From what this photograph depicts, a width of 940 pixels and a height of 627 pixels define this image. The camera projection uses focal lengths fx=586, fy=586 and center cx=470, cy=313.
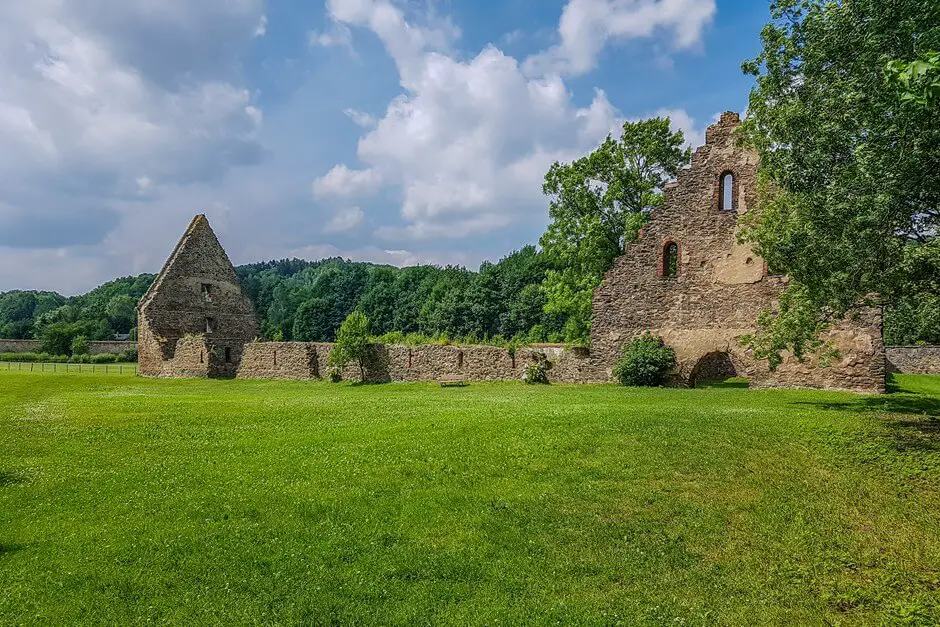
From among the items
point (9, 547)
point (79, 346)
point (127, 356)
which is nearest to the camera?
point (9, 547)

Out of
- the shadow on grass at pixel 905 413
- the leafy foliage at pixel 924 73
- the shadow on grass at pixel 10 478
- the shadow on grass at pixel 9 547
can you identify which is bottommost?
the shadow on grass at pixel 9 547

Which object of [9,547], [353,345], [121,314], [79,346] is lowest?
→ [9,547]

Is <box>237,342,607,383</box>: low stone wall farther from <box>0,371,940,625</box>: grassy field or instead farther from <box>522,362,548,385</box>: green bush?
<box>0,371,940,625</box>: grassy field

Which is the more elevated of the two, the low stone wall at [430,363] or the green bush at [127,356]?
the low stone wall at [430,363]

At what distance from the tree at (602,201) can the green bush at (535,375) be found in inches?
414

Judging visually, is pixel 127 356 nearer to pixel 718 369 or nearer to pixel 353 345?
pixel 353 345

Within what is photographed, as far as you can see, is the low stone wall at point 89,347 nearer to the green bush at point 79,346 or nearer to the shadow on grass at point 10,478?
the green bush at point 79,346

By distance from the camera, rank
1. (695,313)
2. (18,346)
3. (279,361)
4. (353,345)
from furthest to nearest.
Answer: (18,346), (279,361), (353,345), (695,313)

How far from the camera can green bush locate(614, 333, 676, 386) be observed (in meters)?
20.8

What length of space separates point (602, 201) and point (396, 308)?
52760 mm

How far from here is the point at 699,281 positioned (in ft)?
70.4

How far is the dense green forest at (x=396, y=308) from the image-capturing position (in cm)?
6344

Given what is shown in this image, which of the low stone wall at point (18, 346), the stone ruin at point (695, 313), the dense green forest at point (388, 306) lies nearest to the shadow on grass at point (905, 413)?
the stone ruin at point (695, 313)

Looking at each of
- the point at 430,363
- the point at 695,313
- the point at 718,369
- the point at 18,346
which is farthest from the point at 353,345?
the point at 18,346
